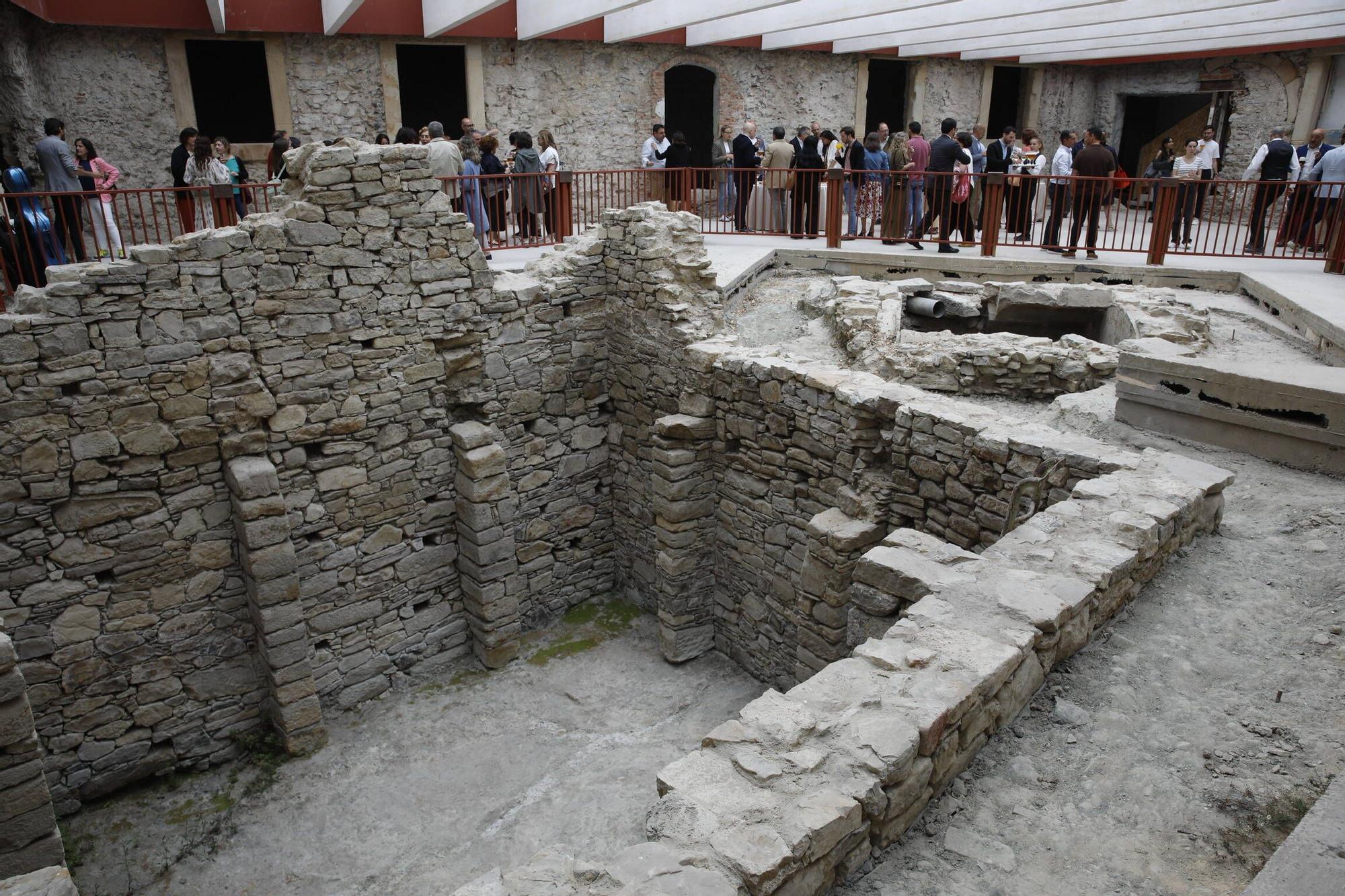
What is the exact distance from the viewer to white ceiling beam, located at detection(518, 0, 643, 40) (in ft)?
42.0

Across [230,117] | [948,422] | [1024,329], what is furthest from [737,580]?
[230,117]

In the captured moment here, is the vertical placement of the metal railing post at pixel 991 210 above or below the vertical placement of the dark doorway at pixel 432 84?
below

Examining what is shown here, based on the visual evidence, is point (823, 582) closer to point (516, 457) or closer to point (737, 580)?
point (737, 580)

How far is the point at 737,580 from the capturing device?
28.8ft

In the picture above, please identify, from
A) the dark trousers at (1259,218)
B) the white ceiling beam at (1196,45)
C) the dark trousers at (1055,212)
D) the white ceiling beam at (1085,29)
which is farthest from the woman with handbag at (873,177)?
the white ceiling beam at (1196,45)

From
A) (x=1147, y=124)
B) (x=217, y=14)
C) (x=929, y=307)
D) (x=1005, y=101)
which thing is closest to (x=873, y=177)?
(x=929, y=307)

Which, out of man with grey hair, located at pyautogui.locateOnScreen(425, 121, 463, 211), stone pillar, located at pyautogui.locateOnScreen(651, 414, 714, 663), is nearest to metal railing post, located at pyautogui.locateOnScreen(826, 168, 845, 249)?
man with grey hair, located at pyautogui.locateOnScreen(425, 121, 463, 211)

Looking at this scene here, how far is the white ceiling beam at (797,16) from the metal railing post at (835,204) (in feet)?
9.58

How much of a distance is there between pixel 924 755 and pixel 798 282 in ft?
31.4

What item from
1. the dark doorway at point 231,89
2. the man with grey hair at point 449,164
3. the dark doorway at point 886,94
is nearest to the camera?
the man with grey hair at point 449,164

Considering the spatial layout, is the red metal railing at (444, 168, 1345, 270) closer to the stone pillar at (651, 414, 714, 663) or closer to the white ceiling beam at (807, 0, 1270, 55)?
the white ceiling beam at (807, 0, 1270, 55)

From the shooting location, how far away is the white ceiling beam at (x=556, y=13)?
12.8 metres

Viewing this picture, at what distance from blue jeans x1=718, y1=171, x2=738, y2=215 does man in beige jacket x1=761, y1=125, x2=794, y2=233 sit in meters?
0.56

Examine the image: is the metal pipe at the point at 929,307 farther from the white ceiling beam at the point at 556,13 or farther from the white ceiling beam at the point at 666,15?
the white ceiling beam at the point at 556,13
